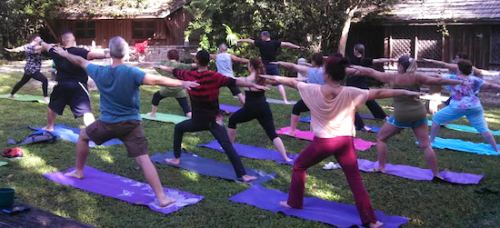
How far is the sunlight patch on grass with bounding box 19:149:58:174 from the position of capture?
6527mm

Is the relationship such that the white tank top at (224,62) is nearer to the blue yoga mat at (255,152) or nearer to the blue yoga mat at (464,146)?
the blue yoga mat at (255,152)

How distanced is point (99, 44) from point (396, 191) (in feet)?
86.9

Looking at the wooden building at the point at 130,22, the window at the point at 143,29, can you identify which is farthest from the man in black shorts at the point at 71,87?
the window at the point at 143,29

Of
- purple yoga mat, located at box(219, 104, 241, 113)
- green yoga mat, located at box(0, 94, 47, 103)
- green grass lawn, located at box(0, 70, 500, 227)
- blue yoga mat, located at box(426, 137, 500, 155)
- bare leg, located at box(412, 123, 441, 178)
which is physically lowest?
green grass lawn, located at box(0, 70, 500, 227)

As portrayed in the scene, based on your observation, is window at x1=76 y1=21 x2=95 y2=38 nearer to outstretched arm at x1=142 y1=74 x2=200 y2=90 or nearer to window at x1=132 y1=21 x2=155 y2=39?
window at x1=132 y1=21 x2=155 y2=39

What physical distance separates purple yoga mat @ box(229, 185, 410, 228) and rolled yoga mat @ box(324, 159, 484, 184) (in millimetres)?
1636

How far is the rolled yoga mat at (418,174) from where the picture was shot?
6.52 m

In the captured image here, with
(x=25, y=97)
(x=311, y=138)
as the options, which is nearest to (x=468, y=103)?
(x=311, y=138)

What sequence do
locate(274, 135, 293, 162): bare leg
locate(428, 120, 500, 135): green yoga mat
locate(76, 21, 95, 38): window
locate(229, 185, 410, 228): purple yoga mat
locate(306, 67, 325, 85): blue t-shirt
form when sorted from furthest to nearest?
locate(76, 21, 95, 38): window → locate(428, 120, 500, 135): green yoga mat → locate(306, 67, 325, 85): blue t-shirt → locate(274, 135, 293, 162): bare leg → locate(229, 185, 410, 228): purple yoga mat

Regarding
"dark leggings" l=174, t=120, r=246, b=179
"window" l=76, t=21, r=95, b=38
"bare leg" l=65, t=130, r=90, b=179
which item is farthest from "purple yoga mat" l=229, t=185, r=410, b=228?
"window" l=76, t=21, r=95, b=38

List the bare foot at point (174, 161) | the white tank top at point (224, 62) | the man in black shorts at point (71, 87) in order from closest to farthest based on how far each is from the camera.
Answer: the bare foot at point (174, 161) → the man in black shorts at point (71, 87) → the white tank top at point (224, 62)

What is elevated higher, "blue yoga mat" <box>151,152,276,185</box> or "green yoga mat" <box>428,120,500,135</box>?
"green yoga mat" <box>428,120,500,135</box>

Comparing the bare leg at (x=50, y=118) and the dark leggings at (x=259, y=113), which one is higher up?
the dark leggings at (x=259, y=113)

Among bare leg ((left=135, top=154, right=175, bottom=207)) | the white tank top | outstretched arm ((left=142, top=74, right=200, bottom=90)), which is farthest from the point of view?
the white tank top
